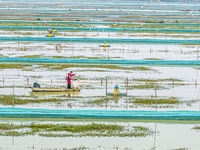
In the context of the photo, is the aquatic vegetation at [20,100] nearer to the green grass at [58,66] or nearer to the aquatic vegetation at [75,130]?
the aquatic vegetation at [75,130]

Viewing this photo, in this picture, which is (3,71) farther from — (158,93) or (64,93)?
(158,93)

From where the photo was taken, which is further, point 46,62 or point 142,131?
point 46,62

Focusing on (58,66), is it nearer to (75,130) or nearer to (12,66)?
(12,66)

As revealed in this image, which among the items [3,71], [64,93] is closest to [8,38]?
[3,71]

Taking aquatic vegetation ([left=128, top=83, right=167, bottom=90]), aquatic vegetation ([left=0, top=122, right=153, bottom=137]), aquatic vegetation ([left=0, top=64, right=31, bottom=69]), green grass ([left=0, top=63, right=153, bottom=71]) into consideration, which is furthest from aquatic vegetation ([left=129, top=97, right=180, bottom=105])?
aquatic vegetation ([left=0, top=64, right=31, bottom=69])

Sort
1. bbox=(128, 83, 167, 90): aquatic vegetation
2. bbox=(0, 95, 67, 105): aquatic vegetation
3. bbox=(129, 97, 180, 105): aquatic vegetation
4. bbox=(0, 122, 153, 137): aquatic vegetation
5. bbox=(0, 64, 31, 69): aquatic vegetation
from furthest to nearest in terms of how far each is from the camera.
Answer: bbox=(0, 64, 31, 69): aquatic vegetation
bbox=(128, 83, 167, 90): aquatic vegetation
bbox=(129, 97, 180, 105): aquatic vegetation
bbox=(0, 95, 67, 105): aquatic vegetation
bbox=(0, 122, 153, 137): aquatic vegetation

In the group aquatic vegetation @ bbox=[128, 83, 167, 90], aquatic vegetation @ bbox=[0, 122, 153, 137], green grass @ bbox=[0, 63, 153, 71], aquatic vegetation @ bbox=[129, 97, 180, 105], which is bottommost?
aquatic vegetation @ bbox=[0, 122, 153, 137]

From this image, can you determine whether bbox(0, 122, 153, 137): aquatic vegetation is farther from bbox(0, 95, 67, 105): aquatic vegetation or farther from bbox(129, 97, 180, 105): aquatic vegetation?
bbox(129, 97, 180, 105): aquatic vegetation

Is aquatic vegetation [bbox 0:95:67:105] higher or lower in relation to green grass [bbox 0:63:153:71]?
lower

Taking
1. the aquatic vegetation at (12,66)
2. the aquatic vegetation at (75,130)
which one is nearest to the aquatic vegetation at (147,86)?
the aquatic vegetation at (75,130)
